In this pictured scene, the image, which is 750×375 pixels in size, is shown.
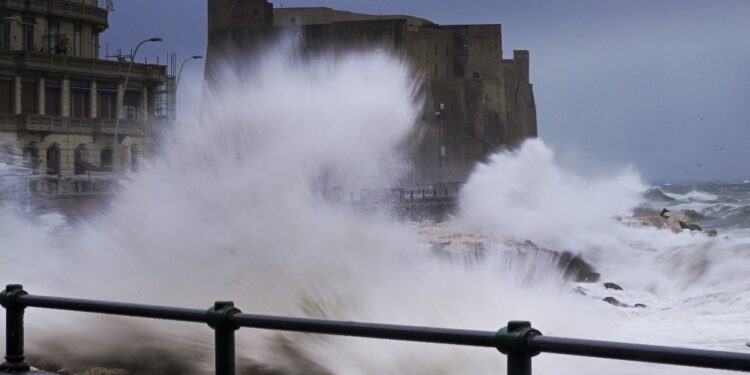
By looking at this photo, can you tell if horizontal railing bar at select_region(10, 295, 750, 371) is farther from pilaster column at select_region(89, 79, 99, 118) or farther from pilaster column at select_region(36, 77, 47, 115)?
pilaster column at select_region(89, 79, 99, 118)

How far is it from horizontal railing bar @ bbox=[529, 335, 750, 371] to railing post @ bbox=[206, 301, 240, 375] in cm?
149

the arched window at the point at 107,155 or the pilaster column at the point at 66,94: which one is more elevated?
the pilaster column at the point at 66,94

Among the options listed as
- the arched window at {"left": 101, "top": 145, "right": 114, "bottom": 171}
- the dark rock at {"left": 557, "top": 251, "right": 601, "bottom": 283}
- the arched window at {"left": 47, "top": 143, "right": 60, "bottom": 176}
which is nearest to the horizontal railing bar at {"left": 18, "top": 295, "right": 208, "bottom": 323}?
the dark rock at {"left": 557, "top": 251, "right": 601, "bottom": 283}

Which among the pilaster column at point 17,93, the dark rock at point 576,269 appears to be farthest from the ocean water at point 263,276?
the pilaster column at point 17,93

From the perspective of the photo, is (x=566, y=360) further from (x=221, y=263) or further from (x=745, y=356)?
(x=745, y=356)

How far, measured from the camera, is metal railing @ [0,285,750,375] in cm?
380

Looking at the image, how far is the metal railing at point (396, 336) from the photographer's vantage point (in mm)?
3805

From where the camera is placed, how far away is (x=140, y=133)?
158 feet

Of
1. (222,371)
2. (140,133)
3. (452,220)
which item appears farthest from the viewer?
(452,220)

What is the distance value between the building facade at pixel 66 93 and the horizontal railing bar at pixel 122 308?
38.8 metres

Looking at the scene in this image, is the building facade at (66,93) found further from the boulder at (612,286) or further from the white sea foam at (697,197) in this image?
the white sea foam at (697,197)

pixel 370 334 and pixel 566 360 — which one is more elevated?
pixel 370 334

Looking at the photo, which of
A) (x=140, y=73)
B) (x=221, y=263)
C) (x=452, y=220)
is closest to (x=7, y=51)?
(x=140, y=73)

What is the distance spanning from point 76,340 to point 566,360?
4.90 metres
